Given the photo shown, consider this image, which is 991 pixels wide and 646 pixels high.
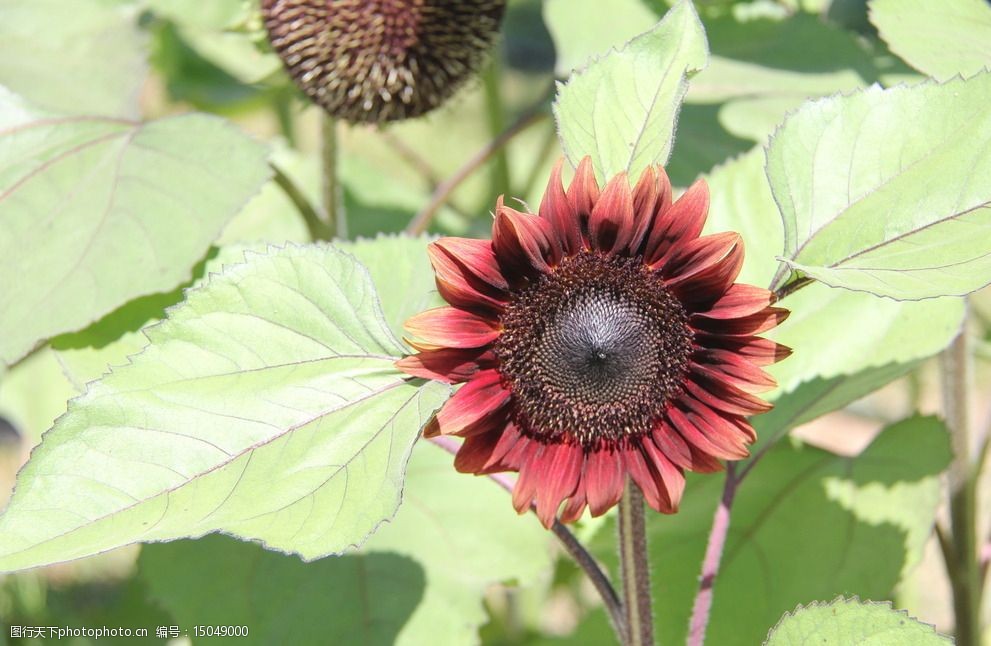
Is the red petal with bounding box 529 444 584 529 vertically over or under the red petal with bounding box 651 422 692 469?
under

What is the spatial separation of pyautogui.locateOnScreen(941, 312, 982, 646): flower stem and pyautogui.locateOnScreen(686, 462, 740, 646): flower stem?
0.25 meters

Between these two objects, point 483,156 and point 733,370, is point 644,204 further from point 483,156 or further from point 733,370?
point 483,156

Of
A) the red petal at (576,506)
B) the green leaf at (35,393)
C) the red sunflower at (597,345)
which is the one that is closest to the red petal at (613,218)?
the red sunflower at (597,345)

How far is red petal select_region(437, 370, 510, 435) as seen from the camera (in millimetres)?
484

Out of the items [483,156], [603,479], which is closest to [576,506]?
[603,479]

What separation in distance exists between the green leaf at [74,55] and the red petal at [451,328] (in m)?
0.40

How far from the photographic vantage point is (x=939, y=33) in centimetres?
60

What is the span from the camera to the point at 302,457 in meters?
0.49

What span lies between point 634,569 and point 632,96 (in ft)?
0.73

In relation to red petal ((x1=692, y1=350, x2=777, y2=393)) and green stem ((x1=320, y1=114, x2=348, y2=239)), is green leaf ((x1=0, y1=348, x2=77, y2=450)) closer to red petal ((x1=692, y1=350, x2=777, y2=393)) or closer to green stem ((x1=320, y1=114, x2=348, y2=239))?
green stem ((x1=320, y1=114, x2=348, y2=239))

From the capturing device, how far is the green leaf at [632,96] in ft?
1.66

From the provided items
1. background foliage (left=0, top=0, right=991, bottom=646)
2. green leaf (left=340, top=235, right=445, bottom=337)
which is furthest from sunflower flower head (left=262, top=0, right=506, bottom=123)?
green leaf (left=340, top=235, right=445, bottom=337)

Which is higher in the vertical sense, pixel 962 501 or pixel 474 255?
pixel 474 255

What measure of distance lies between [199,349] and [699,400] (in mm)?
228
